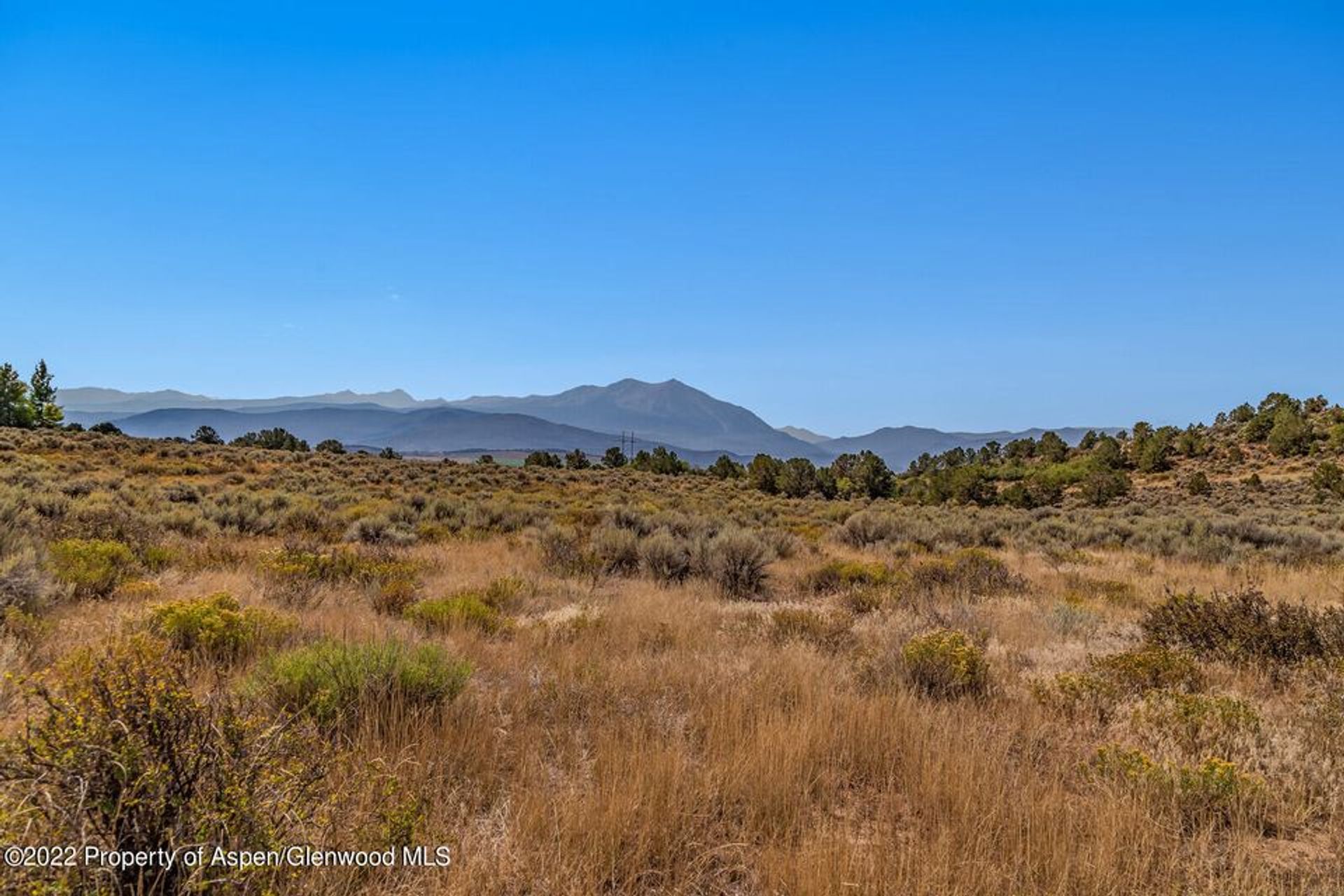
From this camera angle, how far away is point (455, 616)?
20.9ft

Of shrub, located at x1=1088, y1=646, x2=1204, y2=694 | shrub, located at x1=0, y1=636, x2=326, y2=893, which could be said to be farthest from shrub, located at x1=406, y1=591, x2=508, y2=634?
shrub, located at x1=1088, y1=646, x2=1204, y2=694

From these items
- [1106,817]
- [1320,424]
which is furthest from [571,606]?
[1320,424]

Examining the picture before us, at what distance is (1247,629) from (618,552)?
8728 mm

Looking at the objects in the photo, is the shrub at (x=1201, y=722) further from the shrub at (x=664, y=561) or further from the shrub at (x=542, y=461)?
the shrub at (x=542, y=461)

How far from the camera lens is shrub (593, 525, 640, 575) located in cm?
1103

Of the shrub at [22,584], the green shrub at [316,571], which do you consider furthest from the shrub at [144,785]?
the green shrub at [316,571]

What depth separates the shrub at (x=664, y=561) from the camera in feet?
34.9

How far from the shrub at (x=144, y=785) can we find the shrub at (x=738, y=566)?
7722mm

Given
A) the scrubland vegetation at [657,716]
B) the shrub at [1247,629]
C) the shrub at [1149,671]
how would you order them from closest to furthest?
the scrubland vegetation at [657,716]
the shrub at [1149,671]
the shrub at [1247,629]

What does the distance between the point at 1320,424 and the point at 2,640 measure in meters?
69.5

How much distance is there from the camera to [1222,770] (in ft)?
11.2

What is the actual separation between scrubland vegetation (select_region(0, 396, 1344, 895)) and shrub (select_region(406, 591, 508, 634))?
1.6 inches

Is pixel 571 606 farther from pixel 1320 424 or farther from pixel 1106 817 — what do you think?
pixel 1320 424

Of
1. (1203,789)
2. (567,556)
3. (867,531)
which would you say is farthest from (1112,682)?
(867,531)
